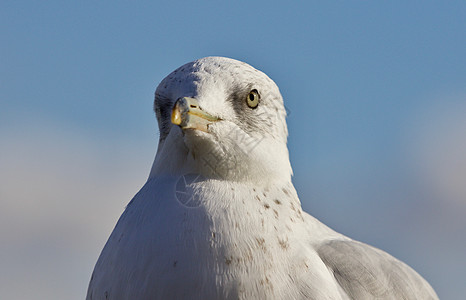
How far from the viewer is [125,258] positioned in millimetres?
4066

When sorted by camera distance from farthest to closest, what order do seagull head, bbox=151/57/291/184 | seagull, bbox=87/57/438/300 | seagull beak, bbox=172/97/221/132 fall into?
seagull head, bbox=151/57/291/184
seagull beak, bbox=172/97/221/132
seagull, bbox=87/57/438/300

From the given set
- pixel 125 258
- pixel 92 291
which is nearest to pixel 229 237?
pixel 125 258

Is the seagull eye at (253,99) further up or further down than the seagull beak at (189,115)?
further up

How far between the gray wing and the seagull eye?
1.19 meters

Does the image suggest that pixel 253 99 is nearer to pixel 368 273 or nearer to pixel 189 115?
pixel 189 115

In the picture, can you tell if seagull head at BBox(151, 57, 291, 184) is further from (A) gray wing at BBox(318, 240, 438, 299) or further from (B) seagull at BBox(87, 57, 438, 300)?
(A) gray wing at BBox(318, 240, 438, 299)

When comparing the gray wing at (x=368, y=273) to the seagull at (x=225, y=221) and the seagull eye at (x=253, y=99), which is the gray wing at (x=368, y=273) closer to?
the seagull at (x=225, y=221)

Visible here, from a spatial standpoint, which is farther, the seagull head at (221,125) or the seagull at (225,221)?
the seagull head at (221,125)

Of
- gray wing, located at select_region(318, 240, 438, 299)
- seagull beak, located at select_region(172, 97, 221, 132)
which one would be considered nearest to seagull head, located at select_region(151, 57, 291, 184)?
seagull beak, located at select_region(172, 97, 221, 132)

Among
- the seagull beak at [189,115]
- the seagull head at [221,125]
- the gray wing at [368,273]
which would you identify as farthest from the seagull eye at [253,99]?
the gray wing at [368,273]

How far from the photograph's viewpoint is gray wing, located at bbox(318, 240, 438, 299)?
4.68 metres

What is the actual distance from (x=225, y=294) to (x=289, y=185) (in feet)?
3.75

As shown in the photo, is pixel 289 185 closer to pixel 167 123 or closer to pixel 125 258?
pixel 167 123

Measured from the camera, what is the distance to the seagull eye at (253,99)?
15.5 feet
